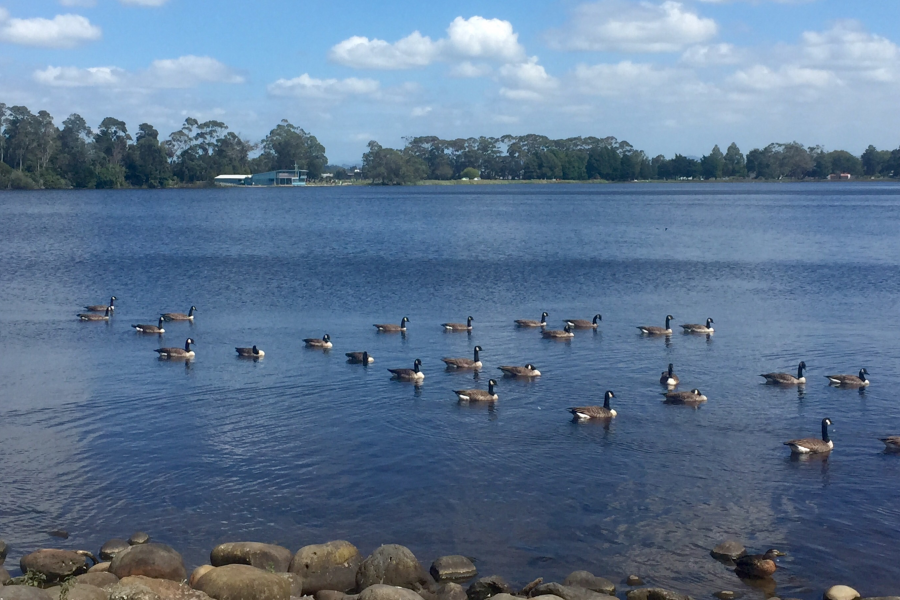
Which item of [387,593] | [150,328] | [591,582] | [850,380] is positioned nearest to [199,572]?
[387,593]

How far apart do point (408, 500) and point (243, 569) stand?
522 cm

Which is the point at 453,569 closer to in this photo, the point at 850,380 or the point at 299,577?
the point at 299,577

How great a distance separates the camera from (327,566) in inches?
571

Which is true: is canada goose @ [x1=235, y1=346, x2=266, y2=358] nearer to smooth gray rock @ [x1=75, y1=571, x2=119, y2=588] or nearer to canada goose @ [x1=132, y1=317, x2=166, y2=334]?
canada goose @ [x1=132, y1=317, x2=166, y2=334]

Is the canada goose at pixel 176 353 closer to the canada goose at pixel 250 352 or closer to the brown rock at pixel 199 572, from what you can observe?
the canada goose at pixel 250 352

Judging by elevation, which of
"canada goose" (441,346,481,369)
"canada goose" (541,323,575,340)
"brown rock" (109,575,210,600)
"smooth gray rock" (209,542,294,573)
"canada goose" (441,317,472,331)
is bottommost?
"smooth gray rock" (209,542,294,573)

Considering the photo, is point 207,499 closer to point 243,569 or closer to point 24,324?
point 243,569

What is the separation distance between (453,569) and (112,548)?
5.79 m

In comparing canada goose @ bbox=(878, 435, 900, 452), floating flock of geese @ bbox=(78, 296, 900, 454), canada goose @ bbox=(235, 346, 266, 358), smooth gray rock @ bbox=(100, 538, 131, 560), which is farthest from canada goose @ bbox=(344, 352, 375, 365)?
canada goose @ bbox=(878, 435, 900, 452)

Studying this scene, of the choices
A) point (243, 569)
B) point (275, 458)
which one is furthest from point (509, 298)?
point (243, 569)

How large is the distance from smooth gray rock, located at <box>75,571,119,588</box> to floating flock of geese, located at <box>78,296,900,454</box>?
12.7 m

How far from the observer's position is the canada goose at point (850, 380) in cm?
2669

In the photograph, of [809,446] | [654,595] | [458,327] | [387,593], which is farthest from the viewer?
[458,327]

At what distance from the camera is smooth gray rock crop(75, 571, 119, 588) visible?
529 inches
